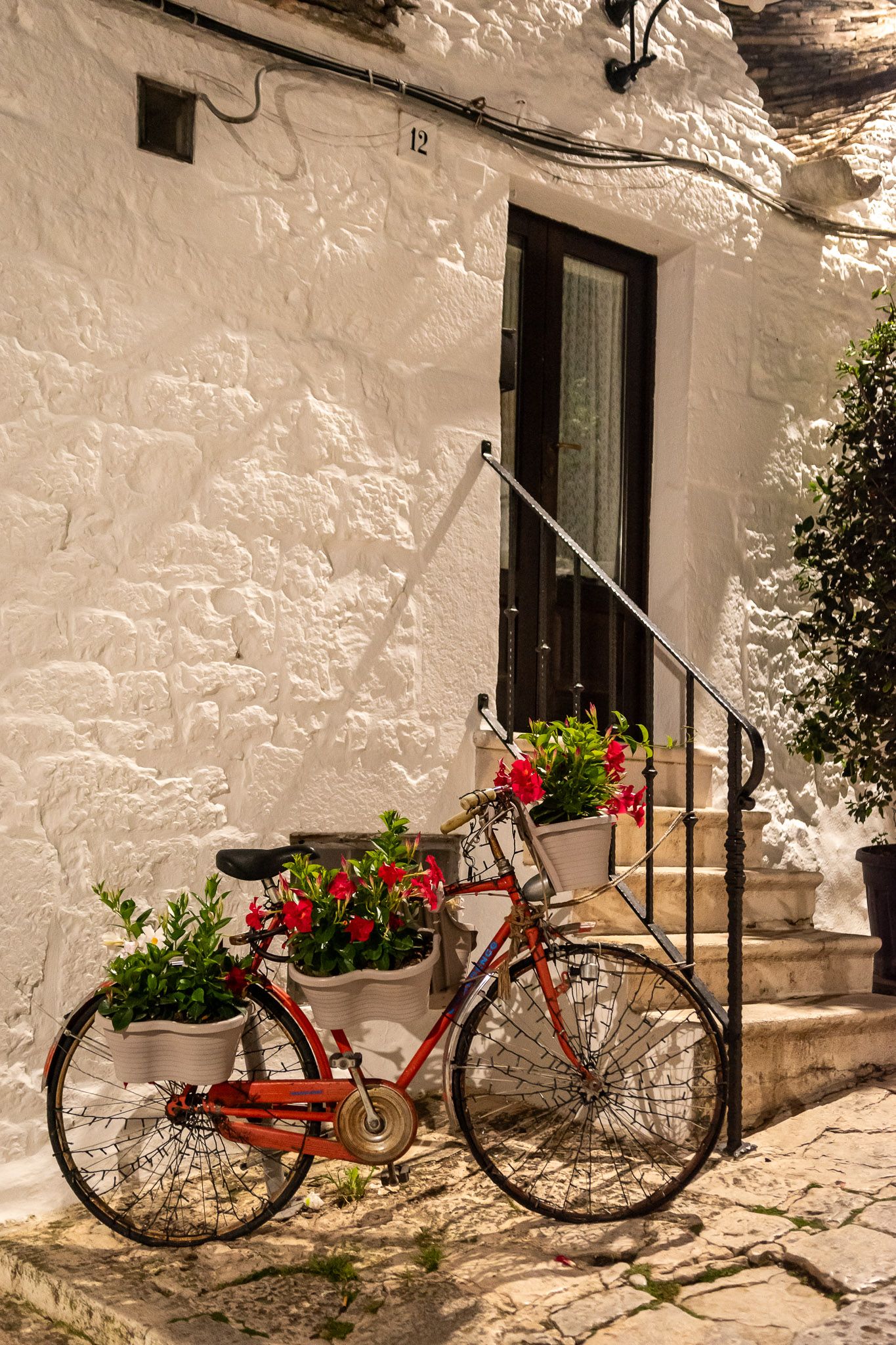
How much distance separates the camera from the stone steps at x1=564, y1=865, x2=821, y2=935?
13.0 ft

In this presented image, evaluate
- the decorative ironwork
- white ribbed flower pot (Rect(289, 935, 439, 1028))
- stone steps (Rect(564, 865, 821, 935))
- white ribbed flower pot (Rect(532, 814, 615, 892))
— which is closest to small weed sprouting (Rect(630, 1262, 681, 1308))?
white ribbed flower pot (Rect(289, 935, 439, 1028))

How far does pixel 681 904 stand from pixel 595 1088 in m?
1.12

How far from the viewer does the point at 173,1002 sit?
270 centimetres

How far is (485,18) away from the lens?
164 inches

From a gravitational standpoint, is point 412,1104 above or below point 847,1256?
above

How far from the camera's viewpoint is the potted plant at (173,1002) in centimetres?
265

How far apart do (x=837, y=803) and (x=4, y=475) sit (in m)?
3.53

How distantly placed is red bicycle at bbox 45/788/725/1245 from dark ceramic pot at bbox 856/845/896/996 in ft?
5.24

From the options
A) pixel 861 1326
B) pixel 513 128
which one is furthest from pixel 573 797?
pixel 513 128

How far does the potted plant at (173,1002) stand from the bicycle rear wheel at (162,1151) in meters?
0.13

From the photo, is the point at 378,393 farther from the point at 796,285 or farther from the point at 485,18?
the point at 796,285

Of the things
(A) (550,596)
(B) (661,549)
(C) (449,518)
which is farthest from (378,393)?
(B) (661,549)

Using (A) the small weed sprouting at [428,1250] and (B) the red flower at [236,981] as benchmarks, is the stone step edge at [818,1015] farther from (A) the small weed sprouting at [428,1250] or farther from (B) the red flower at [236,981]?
(B) the red flower at [236,981]

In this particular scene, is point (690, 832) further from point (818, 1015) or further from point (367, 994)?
point (367, 994)
